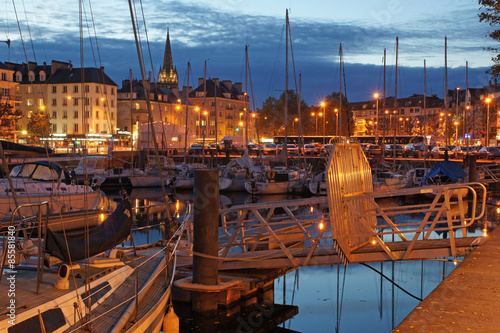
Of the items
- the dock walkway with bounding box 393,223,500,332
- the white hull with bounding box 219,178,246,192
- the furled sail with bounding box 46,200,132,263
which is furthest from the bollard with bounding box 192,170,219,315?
Answer: the white hull with bounding box 219,178,246,192

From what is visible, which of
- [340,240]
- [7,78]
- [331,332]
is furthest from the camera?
[7,78]

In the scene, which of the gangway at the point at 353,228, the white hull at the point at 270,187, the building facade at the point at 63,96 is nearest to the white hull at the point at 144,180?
the white hull at the point at 270,187

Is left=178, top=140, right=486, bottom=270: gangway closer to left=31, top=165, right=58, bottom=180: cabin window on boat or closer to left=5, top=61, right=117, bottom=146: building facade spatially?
left=31, top=165, right=58, bottom=180: cabin window on boat

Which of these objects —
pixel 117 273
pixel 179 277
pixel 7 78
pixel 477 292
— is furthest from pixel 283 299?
pixel 7 78

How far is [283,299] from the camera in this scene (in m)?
16.4

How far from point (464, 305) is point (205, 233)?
6.63 metres

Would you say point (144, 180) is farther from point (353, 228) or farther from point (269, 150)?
point (353, 228)

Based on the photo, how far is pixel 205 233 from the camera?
1312 centimetres

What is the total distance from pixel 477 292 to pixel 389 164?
50980 millimetres

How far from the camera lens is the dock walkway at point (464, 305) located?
7113 mm

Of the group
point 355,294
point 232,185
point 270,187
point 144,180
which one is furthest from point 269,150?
point 355,294

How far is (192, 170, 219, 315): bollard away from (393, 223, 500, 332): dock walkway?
561cm

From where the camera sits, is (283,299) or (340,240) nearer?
(340,240)

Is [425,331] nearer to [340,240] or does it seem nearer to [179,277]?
[340,240]
